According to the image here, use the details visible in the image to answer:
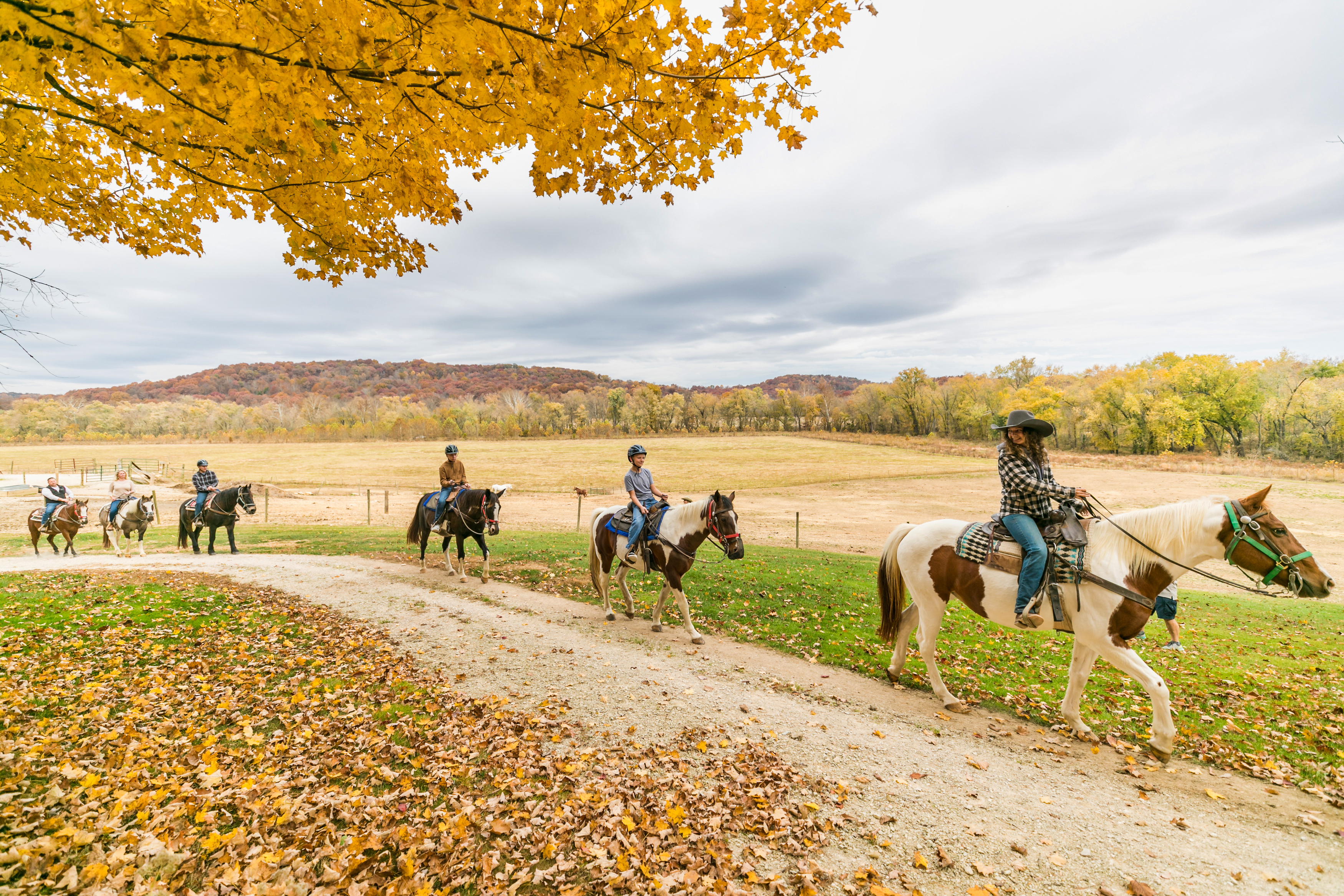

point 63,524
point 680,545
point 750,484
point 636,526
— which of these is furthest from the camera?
point 750,484

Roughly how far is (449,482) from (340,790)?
375 inches

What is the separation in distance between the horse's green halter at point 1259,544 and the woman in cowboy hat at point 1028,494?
116 cm

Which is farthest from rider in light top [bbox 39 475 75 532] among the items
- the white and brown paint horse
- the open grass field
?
the open grass field

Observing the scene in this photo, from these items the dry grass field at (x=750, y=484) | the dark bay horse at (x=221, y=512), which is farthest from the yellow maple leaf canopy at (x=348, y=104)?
the dry grass field at (x=750, y=484)

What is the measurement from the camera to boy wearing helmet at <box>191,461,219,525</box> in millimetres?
14805

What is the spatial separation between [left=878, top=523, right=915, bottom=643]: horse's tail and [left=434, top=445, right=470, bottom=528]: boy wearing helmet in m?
9.47

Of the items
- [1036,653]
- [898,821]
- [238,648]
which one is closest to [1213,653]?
[1036,653]

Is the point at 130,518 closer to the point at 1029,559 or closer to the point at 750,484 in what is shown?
the point at 1029,559

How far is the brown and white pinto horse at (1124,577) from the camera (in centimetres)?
477

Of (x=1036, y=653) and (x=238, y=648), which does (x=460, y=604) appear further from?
(x=1036, y=653)

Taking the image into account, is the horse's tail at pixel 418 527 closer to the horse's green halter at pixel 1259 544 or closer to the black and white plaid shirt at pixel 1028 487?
the black and white plaid shirt at pixel 1028 487

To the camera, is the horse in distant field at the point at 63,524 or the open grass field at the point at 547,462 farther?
the open grass field at the point at 547,462

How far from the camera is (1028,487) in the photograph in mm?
5469

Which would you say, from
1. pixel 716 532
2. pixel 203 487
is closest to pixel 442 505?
pixel 716 532
